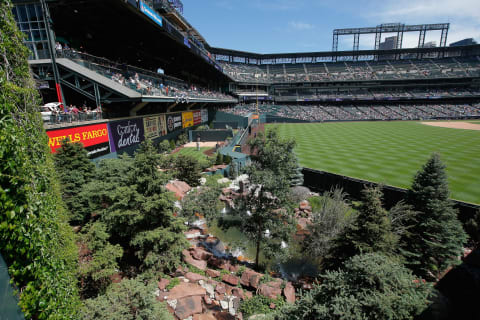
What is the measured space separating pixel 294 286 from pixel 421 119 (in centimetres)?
7517

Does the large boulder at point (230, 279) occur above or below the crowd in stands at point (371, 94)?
below

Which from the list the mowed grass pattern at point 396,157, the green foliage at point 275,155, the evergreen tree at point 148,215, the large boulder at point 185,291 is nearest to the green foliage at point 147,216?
the evergreen tree at point 148,215

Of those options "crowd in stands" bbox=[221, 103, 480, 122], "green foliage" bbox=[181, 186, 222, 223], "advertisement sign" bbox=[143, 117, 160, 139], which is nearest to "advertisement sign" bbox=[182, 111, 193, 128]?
"advertisement sign" bbox=[143, 117, 160, 139]

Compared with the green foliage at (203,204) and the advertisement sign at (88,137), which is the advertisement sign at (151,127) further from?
the green foliage at (203,204)

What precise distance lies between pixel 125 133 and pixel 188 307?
53.0ft

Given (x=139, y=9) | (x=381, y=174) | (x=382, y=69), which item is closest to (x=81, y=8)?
(x=139, y=9)

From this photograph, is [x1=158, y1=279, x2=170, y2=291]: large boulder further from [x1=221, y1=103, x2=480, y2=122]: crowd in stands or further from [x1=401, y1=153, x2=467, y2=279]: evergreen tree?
[x1=221, y1=103, x2=480, y2=122]: crowd in stands

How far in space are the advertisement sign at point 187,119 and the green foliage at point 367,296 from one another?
32.2 meters

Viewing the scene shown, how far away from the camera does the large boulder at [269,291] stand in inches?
383

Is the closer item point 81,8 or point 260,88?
point 81,8

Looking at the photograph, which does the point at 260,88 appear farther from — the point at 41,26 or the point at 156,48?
the point at 41,26

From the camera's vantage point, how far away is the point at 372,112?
229 ft

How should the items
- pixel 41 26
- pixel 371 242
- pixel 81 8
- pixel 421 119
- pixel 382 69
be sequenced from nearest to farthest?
pixel 371 242 → pixel 41 26 → pixel 81 8 → pixel 421 119 → pixel 382 69

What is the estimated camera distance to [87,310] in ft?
18.2
